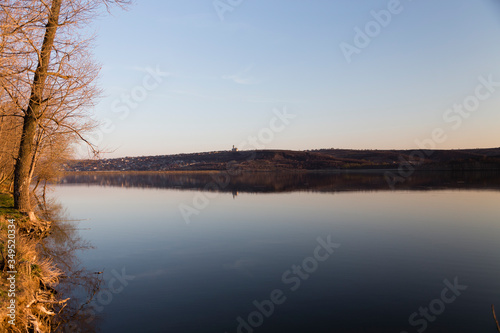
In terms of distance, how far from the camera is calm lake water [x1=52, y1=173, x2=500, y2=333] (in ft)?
22.4

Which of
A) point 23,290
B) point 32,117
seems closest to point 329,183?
point 32,117

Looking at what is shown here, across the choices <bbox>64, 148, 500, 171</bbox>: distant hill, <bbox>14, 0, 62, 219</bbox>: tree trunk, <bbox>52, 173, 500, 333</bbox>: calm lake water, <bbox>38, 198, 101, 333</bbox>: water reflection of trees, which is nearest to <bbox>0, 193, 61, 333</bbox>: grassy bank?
<bbox>38, 198, 101, 333</bbox>: water reflection of trees

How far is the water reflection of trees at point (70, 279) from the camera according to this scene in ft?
22.9

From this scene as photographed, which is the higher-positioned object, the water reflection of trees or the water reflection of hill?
the water reflection of hill

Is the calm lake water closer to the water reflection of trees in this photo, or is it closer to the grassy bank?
the water reflection of trees

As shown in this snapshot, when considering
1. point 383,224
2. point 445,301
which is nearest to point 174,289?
point 445,301

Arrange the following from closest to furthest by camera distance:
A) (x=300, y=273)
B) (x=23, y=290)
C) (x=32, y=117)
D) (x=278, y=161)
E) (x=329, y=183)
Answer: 1. (x=23, y=290)
2. (x=300, y=273)
3. (x=32, y=117)
4. (x=329, y=183)
5. (x=278, y=161)

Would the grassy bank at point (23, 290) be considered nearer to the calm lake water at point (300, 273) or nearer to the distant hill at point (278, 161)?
the calm lake water at point (300, 273)

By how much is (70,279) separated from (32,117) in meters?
5.73

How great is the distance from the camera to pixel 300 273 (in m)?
9.38

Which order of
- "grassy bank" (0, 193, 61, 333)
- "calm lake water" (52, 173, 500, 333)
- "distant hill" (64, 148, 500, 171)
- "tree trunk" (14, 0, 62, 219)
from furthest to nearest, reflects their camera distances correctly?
"distant hill" (64, 148, 500, 171) < "tree trunk" (14, 0, 62, 219) < "calm lake water" (52, 173, 500, 333) < "grassy bank" (0, 193, 61, 333)

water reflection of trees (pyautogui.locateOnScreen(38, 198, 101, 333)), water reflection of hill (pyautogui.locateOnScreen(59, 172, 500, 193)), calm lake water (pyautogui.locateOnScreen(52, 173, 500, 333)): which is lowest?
water reflection of trees (pyautogui.locateOnScreen(38, 198, 101, 333))

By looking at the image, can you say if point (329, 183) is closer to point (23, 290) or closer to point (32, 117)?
point (32, 117)

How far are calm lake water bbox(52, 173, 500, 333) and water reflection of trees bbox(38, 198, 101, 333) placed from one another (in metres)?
0.28
